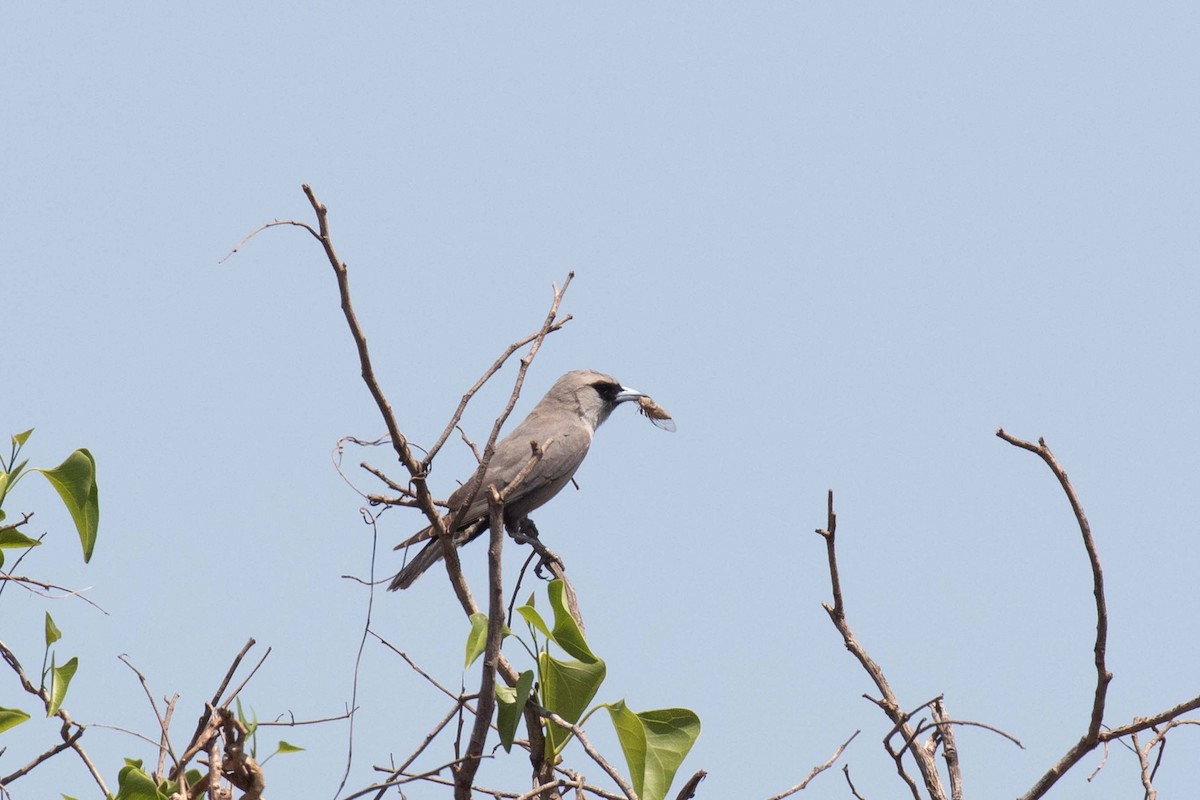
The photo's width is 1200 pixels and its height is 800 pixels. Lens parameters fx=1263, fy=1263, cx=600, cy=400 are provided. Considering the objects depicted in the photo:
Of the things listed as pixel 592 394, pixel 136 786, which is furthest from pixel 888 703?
pixel 592 394

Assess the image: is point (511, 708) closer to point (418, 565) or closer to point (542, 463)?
point (418, 565)

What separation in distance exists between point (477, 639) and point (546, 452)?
3.76m

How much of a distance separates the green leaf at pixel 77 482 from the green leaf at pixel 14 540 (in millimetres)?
135

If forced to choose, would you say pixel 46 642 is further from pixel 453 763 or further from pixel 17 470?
pixel 453 763

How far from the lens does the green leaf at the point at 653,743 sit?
9.67 feet

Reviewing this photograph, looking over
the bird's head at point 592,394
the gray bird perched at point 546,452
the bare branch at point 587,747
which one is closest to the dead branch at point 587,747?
the bare branch at point 587,747

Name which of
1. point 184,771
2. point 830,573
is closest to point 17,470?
point 184,771

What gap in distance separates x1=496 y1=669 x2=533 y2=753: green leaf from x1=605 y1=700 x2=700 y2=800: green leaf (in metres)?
0.23

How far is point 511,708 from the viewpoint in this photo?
9.53ft

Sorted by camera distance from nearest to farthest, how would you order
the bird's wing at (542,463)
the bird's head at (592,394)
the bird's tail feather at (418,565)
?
the bird's tail feather at (418,565) → the bird's wing at (542,463) → the bird's head at (592,394)

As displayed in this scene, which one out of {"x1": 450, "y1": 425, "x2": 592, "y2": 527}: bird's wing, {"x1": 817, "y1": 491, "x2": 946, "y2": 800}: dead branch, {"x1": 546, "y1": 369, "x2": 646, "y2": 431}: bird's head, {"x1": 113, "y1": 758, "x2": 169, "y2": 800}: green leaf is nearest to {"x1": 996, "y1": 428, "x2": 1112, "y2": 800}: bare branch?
{"x1": 817, "y1": 491, "x2": 946, "y2": 800}: dead branch

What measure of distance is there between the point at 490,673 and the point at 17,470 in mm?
1265

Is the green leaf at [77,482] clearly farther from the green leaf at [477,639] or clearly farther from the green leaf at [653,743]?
the green leaf at [653,743]

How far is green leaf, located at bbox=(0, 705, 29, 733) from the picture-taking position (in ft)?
9.82
